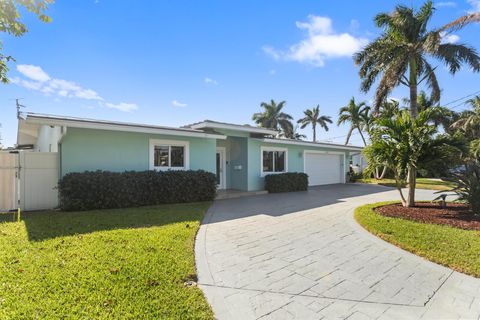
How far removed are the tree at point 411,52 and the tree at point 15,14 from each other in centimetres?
1658

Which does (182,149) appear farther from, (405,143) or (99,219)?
(405,143)

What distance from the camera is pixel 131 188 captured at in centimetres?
940

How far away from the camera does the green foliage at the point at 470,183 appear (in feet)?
25.8

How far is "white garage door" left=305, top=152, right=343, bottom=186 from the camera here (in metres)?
18.1

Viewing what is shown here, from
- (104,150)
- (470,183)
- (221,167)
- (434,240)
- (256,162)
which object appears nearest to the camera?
(434,240)

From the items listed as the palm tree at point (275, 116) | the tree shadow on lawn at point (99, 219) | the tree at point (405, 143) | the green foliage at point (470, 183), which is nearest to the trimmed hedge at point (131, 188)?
the tree shadow on lawn at point (99, 219)

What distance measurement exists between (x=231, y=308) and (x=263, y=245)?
2374 mm

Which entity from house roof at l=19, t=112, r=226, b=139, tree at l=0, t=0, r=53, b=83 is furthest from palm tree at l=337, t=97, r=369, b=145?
tree at l=0, t=0, r=53, b=83

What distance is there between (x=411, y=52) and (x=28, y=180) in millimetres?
19572

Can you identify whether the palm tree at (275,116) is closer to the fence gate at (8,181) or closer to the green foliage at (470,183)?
the green foliage at (470,183)

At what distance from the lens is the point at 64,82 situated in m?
12.9

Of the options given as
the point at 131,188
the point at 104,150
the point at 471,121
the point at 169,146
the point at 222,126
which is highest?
the point at 471,121

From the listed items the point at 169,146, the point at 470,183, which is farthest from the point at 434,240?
the point at 169,146

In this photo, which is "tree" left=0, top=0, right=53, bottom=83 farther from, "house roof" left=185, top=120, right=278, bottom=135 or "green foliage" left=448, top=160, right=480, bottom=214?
"green foliage" left=448, top=160, right=480, bottom=214
